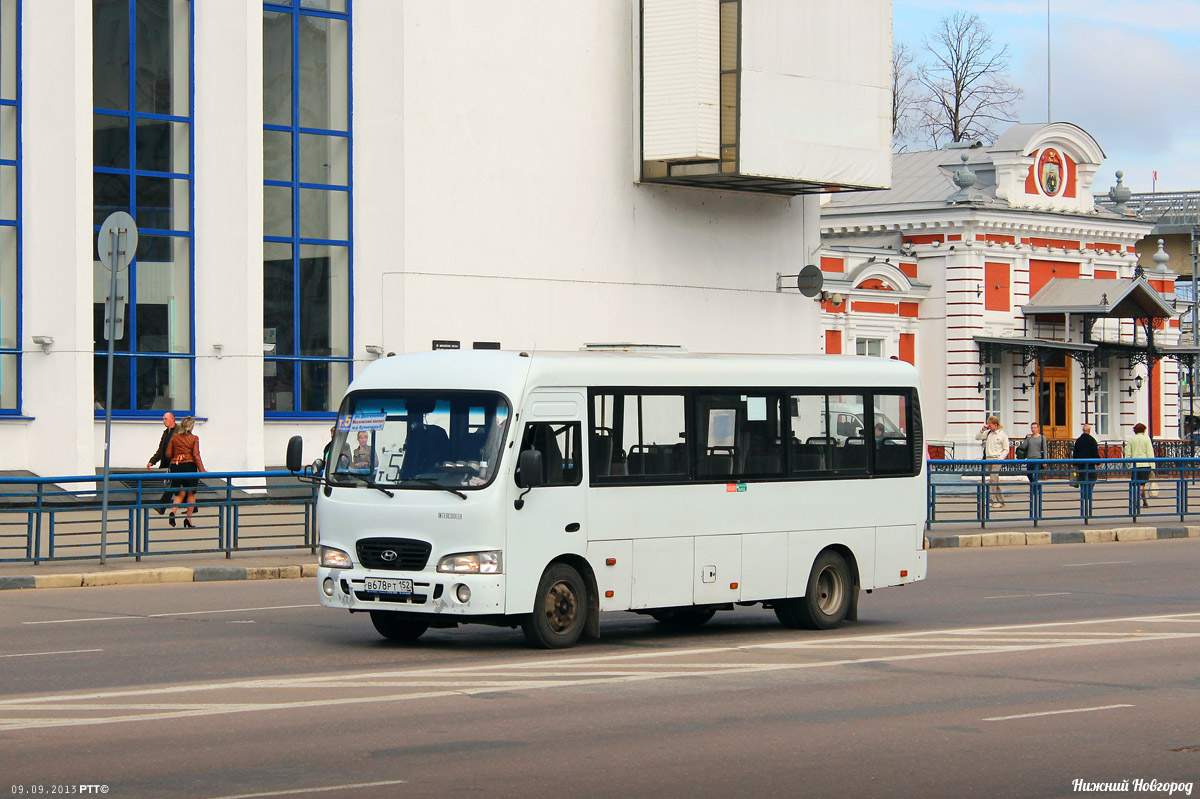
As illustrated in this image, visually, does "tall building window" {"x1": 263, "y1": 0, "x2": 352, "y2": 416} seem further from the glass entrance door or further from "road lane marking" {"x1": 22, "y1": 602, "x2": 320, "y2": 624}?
the glass entrance door

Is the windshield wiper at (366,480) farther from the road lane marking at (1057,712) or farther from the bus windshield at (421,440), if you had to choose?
the road lane marking at (1057,712)

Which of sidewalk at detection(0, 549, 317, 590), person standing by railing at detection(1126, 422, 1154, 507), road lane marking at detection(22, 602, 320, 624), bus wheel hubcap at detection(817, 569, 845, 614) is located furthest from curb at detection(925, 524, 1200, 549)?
road lane marking at detection(22, 602, 320, 624)

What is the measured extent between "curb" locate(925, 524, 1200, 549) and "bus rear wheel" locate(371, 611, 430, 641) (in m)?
13.7

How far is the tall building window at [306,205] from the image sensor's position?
32.7 metres

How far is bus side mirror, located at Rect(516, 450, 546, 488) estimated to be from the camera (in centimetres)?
1294

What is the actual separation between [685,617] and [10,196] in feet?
61.3

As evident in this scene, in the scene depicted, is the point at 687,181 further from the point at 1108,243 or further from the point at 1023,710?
the point at 1023,710

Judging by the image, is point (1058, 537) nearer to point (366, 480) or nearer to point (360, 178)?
point (360, 178)

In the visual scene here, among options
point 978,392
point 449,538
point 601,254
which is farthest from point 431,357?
point 978,392

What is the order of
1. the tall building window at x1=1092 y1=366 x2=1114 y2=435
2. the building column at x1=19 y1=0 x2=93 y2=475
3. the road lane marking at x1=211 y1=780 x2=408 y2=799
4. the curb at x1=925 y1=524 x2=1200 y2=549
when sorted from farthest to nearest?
the tall building window at x1=1092 y1=366 x2=1114 y2=435, the building column at x1=19 y1=0 x2=93 y2=475, the curb at x1=925 y1=524 x2=1200 y2=549, the road lane marking at x1=211 y1=780 x2=408 y2=799

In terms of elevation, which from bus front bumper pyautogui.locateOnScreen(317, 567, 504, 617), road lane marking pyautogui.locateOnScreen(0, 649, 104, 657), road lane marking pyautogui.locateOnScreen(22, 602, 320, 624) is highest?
bus front bumper pyautogui.locateOnScreen(317, 567, 504, 617)

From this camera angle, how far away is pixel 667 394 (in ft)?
47.4

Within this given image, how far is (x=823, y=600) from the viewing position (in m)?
15.5

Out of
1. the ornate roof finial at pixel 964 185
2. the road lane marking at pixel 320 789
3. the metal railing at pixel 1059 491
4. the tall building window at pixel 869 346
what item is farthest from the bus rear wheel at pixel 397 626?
the ornate roof finial at pixel 964 185
